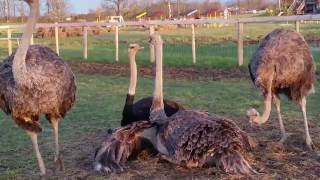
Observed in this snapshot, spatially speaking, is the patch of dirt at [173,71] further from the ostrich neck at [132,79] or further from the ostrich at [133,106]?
the ostrich neck at [132,79]

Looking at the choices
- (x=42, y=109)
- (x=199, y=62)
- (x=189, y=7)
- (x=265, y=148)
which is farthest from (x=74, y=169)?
(x=189, y=7)

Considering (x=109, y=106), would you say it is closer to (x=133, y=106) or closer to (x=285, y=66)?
(x=133, y=106)

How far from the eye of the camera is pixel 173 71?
14039 mm

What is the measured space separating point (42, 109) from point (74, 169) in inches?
27.8

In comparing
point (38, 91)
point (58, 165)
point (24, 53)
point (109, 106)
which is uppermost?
point (24, 53)

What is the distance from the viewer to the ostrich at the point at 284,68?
19.9 feet

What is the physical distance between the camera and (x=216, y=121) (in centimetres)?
565

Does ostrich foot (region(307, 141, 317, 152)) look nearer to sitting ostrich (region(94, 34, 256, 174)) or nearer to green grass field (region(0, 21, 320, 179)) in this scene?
sitting ostrich (region(94, 34, 256, 174))

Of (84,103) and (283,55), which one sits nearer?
(283,55)

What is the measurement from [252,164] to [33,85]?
2.12 m

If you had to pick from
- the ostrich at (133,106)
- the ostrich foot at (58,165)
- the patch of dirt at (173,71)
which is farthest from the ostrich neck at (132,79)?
the patch of dirt at (173,71)

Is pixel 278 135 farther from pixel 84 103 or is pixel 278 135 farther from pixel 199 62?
pixel 199 62

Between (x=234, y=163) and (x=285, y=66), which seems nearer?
(x=234, y=163)

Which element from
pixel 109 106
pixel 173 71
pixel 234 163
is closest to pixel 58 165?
pixel 234 163
